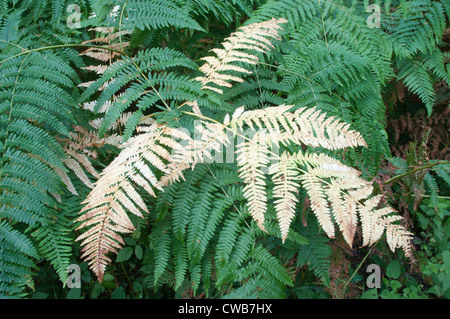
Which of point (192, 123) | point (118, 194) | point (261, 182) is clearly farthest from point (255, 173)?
point (118, 194)

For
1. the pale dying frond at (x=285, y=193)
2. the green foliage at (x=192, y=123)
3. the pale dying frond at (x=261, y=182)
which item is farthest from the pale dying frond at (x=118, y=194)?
the pale dying frond at (x=285, y=193)

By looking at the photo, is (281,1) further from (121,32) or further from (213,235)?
(213,235)

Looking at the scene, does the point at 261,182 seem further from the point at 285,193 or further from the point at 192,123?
the point at 192,123

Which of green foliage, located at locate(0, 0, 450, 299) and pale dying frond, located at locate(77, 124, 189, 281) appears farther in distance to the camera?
green foliage, located at locate(0, 0, 450, 299)

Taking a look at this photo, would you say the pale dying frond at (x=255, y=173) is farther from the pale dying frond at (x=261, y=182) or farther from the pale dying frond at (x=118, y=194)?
the pale dying frond at (x=118, y=194)

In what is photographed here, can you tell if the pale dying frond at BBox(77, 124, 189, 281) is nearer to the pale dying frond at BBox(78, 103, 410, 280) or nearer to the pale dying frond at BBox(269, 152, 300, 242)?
the pale dying frond at BBox(78, 103, 410, 280)

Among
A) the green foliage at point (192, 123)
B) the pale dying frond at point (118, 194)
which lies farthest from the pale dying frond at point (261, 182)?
the green foliage at point (192, 123)

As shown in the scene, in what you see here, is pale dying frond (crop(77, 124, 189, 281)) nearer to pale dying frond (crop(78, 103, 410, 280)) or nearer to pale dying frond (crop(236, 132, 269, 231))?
pale dying frond (crop(78, 103, 410, 280))

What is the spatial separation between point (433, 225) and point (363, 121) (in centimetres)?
99

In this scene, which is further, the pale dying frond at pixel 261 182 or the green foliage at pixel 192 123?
the green foliage at pixel 192 123

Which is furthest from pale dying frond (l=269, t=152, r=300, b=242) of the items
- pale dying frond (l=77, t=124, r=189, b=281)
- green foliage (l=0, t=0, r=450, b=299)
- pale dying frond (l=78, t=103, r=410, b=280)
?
pale dying frond (l=77, t=124, r=189, b=281)

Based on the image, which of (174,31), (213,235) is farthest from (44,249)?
(174,31)

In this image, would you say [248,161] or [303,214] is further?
[303,214]

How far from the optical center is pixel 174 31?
85.3 inches
